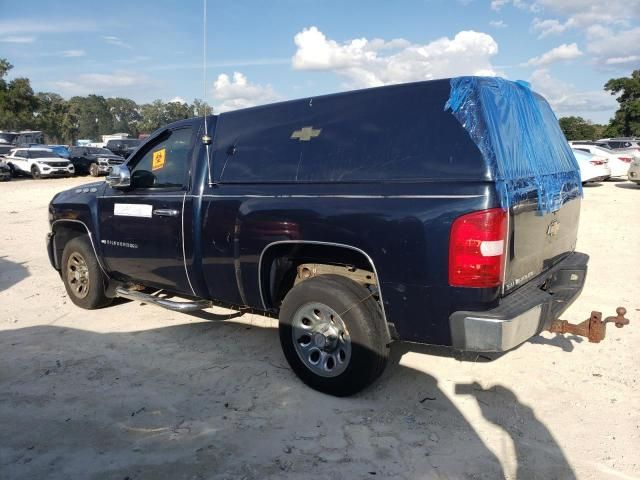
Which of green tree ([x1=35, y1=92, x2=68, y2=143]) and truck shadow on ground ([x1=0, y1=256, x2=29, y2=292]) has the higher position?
green tree ([x1=35, y1=92, x2=68, y2=143])

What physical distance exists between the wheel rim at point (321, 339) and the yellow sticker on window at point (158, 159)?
2106 mm

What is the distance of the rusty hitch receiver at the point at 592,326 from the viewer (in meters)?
3.50

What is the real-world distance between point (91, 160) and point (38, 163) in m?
2.92

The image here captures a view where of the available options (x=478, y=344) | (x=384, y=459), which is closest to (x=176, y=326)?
(x=384, y=459)

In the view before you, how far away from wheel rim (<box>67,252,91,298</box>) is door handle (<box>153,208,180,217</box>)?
1600 mm

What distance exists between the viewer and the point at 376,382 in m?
3.89

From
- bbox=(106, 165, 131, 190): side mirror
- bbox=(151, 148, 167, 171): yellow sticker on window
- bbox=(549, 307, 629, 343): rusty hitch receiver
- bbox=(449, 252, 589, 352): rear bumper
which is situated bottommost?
bbox=(549, 307, 629, 343): rusty hitch receiver

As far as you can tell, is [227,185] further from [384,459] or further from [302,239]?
[384,459]

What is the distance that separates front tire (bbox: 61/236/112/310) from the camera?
18.2ft

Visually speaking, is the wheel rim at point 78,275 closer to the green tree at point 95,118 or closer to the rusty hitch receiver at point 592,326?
the rusty hitch receiver at point 592,326

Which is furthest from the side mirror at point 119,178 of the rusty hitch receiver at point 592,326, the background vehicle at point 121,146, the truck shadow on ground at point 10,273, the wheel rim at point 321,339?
the background vehicle at point 121,146

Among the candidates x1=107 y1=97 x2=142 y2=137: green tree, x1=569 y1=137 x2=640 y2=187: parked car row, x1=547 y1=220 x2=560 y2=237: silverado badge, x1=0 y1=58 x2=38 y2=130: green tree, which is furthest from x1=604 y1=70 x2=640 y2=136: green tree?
x1=107 y1=97 x2=142 y2=137: green tree

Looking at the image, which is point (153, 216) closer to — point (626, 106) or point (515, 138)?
point (515, 138)

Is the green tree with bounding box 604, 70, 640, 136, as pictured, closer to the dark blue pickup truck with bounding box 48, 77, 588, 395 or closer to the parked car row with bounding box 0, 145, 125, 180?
the parked car row with bounding box 0, 145, 125, 180
